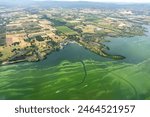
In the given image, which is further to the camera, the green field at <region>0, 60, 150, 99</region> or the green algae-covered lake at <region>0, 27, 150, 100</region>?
the green algae-covered lake at <region>0, 27, 150, 100</region>

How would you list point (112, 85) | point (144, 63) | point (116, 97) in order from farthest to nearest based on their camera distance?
1. point (144, 63)
2. point (112, 85)
3. point (116, 97)

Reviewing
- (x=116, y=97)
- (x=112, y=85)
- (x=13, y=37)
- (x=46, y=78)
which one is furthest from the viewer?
(x=13, y=37)

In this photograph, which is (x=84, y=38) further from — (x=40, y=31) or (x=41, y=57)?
(x=41, y=57)

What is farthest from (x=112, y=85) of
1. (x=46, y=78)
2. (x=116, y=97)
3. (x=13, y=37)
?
(x=13, y=37)

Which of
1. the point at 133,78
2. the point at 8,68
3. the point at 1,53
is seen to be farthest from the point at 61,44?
the point at 133,78

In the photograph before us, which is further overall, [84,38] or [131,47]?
[84,38]

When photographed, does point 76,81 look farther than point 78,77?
No

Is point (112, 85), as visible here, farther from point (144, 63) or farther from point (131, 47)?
point (131, 47)
